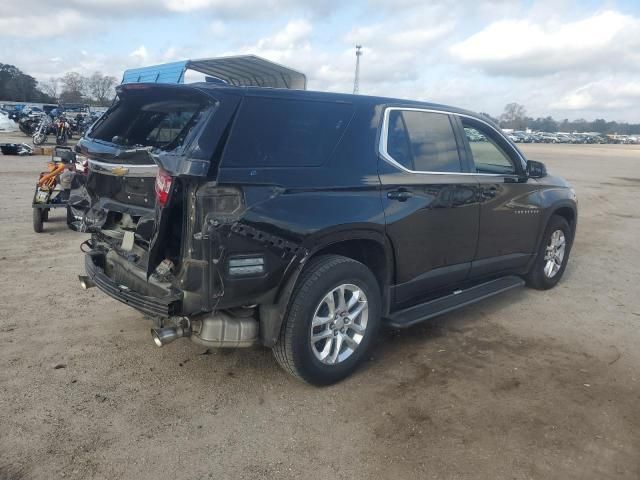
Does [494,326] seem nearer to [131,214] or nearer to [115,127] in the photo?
[131,214]

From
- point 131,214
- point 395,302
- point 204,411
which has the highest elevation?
point 131,214

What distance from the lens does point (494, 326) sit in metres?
4.98

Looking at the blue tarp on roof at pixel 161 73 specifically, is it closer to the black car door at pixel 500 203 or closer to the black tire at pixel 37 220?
the black tire at pixel 37 220

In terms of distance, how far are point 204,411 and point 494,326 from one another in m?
2.81

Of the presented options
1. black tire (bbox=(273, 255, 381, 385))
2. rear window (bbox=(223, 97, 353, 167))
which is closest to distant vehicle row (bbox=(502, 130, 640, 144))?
rear window (bbox=(223, 97, 353, 167))

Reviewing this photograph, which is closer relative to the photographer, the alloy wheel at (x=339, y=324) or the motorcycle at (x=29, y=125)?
the alloy wheel at (x=339, y=324)

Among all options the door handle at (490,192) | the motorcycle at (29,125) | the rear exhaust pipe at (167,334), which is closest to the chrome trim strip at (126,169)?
the rear exhaust pipe at (167,334)

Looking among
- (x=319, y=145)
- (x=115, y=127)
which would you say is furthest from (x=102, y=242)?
(x=319, y=145)

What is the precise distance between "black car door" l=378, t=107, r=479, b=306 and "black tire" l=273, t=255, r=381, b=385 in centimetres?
44

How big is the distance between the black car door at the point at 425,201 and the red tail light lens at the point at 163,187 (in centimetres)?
149

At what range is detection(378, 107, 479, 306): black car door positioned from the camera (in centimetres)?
396

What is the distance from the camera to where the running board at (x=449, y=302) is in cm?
406

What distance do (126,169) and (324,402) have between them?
2.02 metres

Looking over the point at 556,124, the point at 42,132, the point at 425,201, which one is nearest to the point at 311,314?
the point at 425,201
